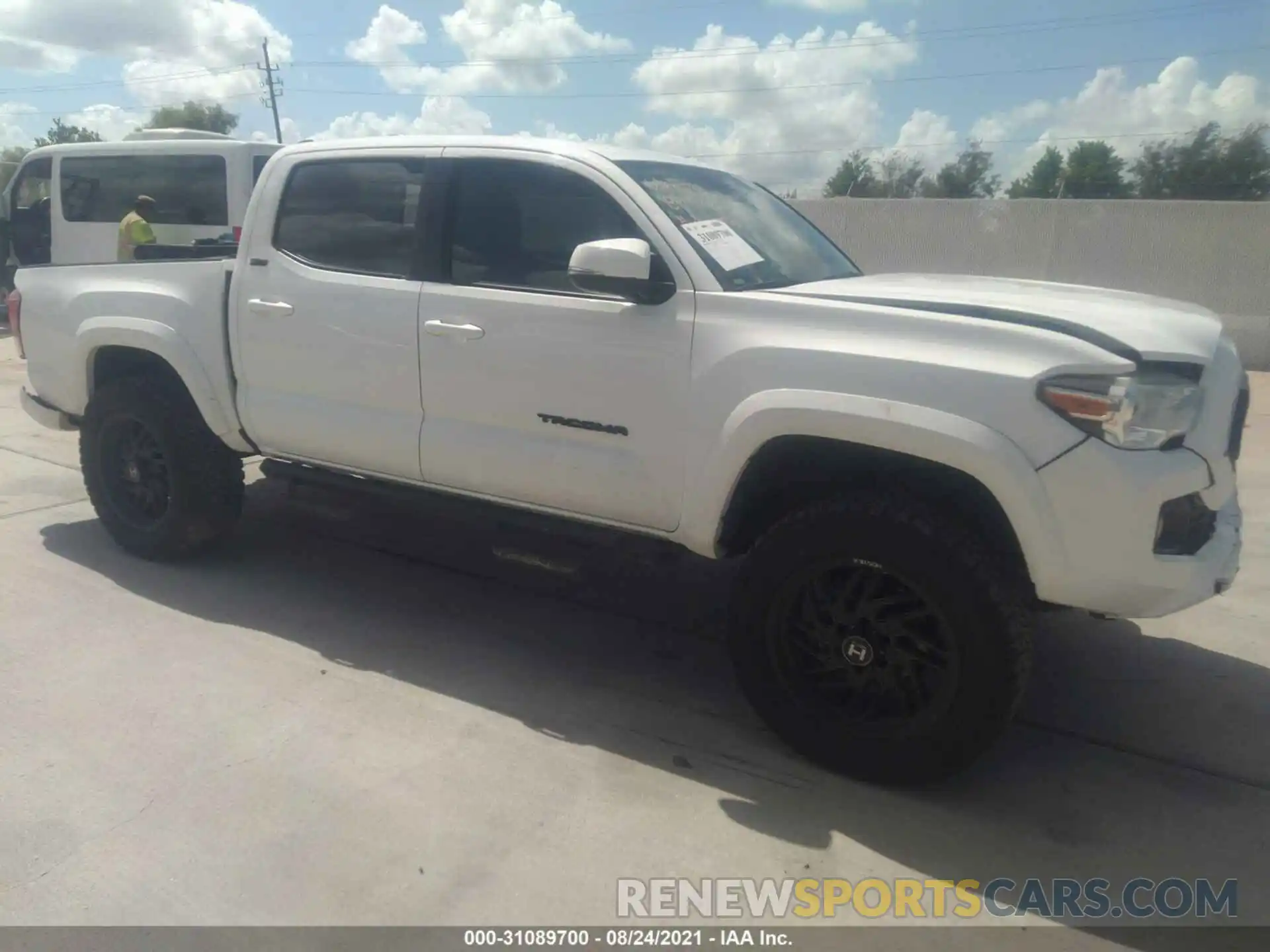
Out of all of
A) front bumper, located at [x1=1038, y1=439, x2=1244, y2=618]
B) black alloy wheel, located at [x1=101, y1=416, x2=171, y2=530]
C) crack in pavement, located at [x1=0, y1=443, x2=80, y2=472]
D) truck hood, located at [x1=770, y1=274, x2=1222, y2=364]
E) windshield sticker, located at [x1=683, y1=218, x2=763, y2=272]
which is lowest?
crack in pavement, located at [x1=0, y1=443, x2=80, y2=472]

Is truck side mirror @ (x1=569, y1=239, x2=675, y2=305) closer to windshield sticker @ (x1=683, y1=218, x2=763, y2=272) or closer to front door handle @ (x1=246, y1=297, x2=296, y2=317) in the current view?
windshield sticker @ (x1=683, y1=218, x2=763, y2=272)

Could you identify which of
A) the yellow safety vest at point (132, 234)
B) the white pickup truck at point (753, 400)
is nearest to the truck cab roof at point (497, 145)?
the white pickup truck at point (753, 400)

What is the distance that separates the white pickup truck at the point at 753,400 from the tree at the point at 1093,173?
36.4 m

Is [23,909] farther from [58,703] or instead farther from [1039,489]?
[1039,489]

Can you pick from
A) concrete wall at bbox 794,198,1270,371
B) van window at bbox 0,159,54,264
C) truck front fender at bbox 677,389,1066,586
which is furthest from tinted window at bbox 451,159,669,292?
concrete wall at bbox 794,198,1270,371

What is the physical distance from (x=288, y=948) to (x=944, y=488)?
2.22 metres

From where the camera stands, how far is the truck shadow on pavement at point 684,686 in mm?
3016

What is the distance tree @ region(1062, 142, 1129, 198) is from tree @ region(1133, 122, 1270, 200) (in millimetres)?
2086

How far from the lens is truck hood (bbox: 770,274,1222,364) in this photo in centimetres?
285

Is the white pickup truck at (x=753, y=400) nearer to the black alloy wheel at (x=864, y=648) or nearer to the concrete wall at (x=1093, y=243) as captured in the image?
the black alloy wheel at (x=864, y=648)

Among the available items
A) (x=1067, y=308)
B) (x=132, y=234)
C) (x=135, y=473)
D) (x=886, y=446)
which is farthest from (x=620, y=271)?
(x=132, y=234)

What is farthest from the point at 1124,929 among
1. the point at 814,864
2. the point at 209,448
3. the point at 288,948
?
the point at 209,448

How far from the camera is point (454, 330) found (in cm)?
384

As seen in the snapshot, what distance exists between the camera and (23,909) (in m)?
2.69
